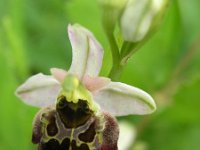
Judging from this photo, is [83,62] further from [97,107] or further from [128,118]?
[128,118]

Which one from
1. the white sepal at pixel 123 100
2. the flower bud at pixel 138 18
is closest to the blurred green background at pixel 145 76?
the white sepal at pixel 123 100

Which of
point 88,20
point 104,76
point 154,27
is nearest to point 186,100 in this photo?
point 88,20

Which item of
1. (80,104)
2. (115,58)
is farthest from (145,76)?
(115,58)

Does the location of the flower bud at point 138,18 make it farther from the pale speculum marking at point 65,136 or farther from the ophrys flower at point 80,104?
the pale speculum marking at point 65,136

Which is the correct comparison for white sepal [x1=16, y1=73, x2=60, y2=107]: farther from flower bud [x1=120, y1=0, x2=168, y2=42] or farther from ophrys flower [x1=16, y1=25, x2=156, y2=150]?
flower bud [x1=120, y1=0, x2=168, y2=42]

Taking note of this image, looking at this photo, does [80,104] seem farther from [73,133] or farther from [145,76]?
[145,76]

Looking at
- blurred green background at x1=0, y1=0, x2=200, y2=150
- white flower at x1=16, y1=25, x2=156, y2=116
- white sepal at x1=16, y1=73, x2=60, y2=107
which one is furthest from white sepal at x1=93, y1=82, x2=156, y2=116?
blurred green background at x1=0, y1=0, x2=200, y2=150
